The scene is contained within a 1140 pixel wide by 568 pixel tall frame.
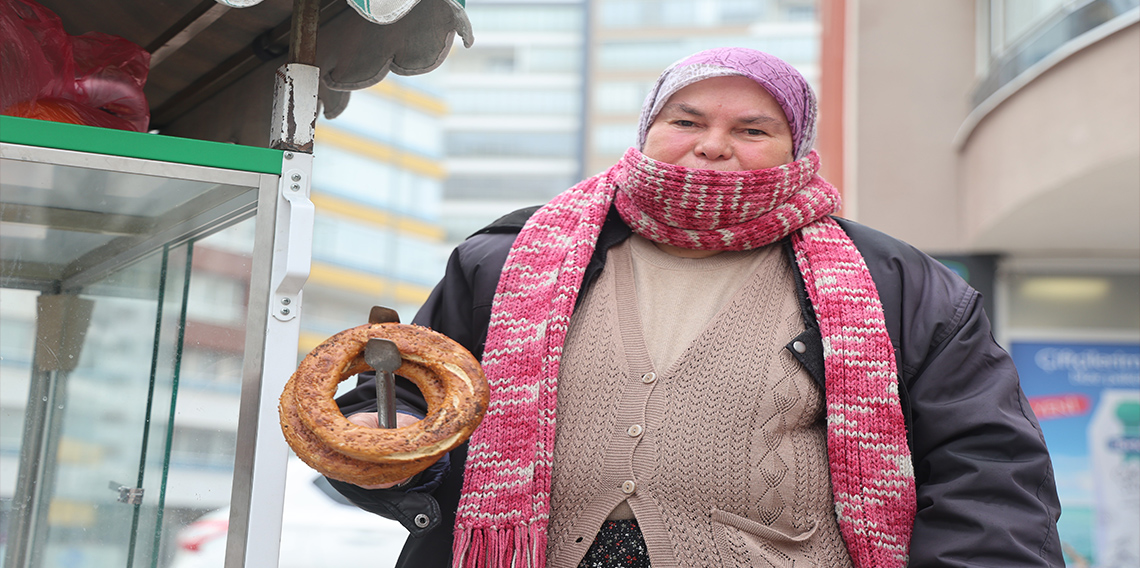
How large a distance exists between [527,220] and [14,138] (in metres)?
1.06

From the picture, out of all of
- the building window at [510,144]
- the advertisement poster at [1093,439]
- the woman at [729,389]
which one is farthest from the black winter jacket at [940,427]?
the building window at [510,144]

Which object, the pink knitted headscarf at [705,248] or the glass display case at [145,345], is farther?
the pink knitted headscarf at [705,248]

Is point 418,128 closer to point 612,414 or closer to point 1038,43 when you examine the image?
point 1038,43

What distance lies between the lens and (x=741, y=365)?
1.92 meters

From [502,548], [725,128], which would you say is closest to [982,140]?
[725,128]

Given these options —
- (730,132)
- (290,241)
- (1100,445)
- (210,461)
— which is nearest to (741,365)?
(730,132)

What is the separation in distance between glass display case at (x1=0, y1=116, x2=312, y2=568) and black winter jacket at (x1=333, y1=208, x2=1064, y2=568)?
0.26 metres

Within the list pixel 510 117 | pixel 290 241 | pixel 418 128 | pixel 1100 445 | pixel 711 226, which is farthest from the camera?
pixel 510 117

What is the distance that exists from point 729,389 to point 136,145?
114 centimetres

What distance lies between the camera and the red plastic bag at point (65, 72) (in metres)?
1.90

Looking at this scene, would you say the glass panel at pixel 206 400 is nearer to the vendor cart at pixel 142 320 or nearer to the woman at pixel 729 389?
the vendor cart at pixel 142 320

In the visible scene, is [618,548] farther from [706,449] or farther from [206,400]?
[206,400]

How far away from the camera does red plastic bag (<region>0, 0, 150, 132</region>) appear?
6.22ft

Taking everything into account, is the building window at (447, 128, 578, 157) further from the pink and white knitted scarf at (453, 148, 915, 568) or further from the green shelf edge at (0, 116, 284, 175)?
the green shelf edge at (0, 116, 284, 175)
